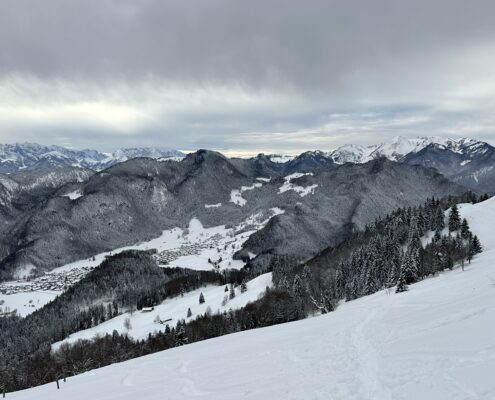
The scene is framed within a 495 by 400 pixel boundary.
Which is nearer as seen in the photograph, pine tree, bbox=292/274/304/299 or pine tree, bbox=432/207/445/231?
pine tree, bbox=292/274/304/299

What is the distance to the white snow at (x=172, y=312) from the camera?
15325 centimetres

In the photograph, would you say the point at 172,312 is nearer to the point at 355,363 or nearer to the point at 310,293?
the point at 310,293

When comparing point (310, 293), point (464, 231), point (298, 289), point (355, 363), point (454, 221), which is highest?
point (355, 363)

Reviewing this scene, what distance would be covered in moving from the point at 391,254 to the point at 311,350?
347 ft

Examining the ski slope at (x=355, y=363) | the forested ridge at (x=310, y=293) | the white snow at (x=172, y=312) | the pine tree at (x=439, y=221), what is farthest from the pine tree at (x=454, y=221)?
the ski slope at (x=355, y=363)

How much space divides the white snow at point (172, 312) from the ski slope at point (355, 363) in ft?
340

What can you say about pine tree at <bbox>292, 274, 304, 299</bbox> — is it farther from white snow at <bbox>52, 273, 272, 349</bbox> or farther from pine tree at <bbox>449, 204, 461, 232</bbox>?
pine tree at <bbox>449, 204, 461, 232</bbox>

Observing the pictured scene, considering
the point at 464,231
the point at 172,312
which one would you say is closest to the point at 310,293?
the point at 464,231

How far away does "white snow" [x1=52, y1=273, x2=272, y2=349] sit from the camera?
15325 cm

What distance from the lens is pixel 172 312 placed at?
176 metres

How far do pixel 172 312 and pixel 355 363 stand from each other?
158m

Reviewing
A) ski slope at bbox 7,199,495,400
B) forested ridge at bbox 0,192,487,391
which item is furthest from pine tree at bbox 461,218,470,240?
ski slope at bbox 7,199,495,400

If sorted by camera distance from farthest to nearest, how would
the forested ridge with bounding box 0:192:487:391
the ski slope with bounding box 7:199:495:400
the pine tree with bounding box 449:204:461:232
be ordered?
the pine tree with bounding box 449:204:461:232 → the forested ridge with bounding box 0:192:487:391 → the ski slope with bounding box 7:199:495:400

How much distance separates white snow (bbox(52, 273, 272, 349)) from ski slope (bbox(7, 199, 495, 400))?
340ft
